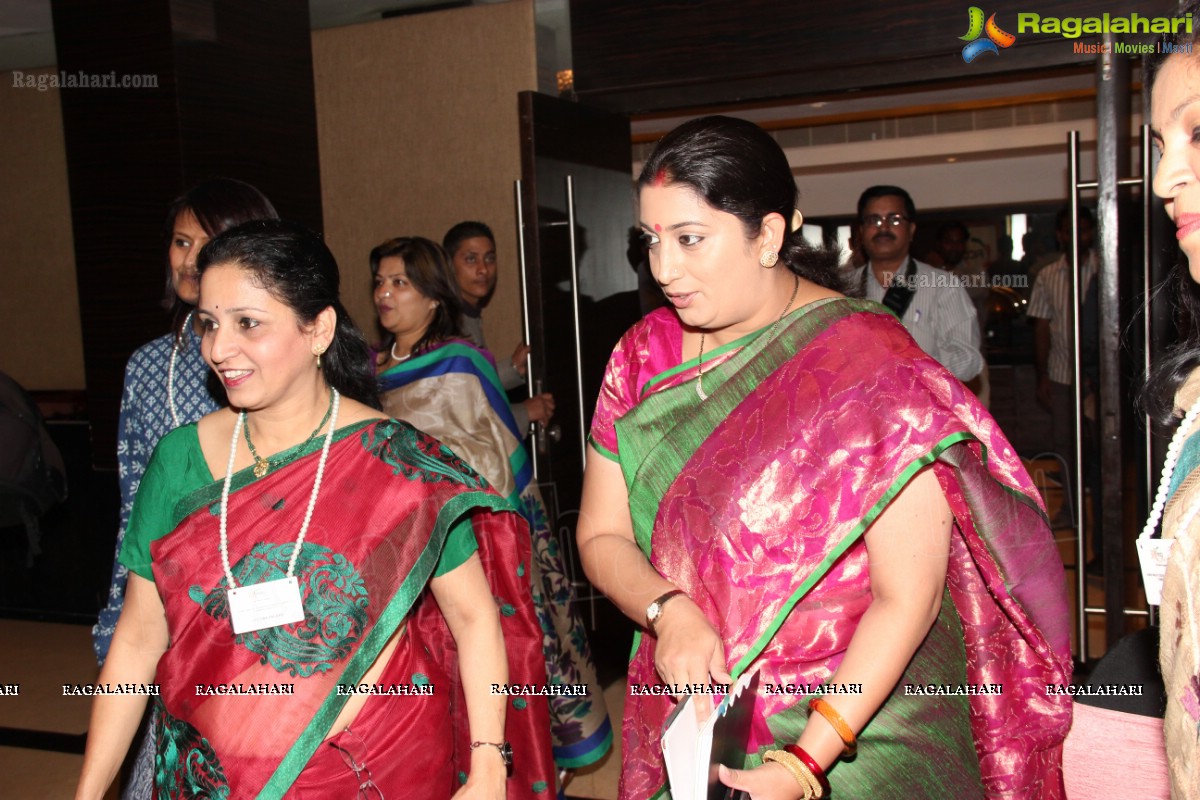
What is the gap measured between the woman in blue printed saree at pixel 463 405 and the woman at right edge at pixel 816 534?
1525 millimetres

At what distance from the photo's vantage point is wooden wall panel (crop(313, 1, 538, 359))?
13.9 feet

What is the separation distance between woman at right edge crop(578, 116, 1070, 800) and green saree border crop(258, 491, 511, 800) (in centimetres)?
24

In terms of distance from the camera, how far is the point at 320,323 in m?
1.57

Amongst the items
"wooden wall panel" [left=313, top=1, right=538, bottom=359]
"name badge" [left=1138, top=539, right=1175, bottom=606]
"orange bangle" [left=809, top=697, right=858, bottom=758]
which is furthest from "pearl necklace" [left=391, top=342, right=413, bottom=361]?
"name badge" [left=1138, top=539, right=1175, bottom=606]

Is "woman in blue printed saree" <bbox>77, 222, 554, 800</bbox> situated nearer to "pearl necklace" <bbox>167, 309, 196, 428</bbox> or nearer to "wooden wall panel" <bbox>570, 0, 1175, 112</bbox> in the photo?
"pearl necklace" <bbox>167, 309, 196, 428</bbox>

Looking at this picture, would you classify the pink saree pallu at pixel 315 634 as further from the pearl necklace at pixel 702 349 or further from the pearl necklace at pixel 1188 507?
the pearl necklace at pixel 1188 507

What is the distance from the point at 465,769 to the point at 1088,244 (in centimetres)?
412

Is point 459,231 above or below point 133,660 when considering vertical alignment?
above

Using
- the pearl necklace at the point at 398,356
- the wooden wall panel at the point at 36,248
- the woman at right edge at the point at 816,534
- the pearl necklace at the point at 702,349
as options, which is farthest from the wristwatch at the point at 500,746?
the wooden wall panel at the point at 36,248

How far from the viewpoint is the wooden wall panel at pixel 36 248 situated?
6000 mm

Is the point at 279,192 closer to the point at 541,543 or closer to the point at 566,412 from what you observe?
the point at 566,412

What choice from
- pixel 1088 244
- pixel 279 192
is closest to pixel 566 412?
pixel 279 192

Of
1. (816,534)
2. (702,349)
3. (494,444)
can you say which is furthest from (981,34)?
(816,534)

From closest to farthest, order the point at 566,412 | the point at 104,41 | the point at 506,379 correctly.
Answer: the point at 104,41, the point at 566,412, the point at 506,379
